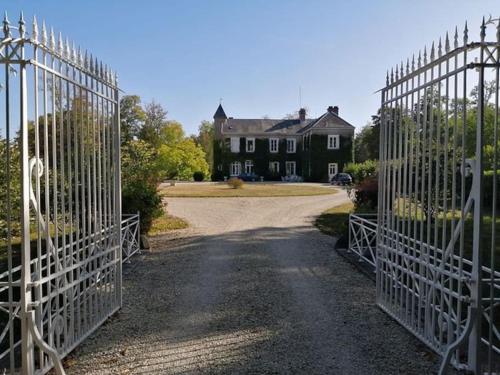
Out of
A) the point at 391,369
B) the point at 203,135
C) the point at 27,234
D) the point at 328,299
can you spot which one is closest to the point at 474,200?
the point at 391,369

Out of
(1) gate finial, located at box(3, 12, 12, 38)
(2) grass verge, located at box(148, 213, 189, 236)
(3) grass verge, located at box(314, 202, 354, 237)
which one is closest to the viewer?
(1) gate finial, located at box(3, 12, 12, 38)

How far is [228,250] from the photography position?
9602 millimetres

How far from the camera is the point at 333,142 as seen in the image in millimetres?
45375

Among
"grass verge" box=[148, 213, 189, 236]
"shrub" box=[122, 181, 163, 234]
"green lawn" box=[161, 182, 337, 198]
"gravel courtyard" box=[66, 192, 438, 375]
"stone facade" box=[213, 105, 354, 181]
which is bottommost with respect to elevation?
"gravel courtyard" box=[66, 192, 438, 375]

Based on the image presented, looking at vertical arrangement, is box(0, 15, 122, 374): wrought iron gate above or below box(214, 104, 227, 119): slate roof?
below

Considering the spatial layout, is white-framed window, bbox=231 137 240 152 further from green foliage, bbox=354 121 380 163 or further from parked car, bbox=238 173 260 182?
green foliage, bbox=354 121 380 163

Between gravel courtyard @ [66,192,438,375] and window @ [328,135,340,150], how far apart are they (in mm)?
36597

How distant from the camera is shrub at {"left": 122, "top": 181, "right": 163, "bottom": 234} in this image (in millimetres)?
10828

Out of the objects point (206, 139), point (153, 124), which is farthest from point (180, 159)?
point (206, 139)

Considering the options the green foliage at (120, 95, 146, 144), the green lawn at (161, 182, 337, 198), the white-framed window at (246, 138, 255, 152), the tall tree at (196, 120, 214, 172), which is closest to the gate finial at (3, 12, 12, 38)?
the green lawn at (161, 182, 337, 198)

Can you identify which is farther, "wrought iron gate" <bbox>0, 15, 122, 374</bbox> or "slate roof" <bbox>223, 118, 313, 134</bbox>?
"slate roof" <bbox>223, 118, 313, 134</bbox>

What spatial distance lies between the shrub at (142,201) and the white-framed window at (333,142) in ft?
118

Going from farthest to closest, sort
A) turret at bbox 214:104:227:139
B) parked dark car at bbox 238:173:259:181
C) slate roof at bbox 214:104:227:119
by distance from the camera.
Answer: slate roof at bbox 214:104:227:119
turret at bbox 214:104:227:139
parked dark car at bbox 238:173:259:181

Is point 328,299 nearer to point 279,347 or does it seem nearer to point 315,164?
point 279,347
